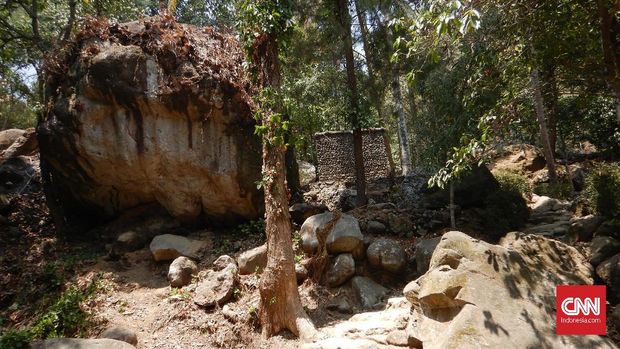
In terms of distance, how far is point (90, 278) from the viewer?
705 centimetres

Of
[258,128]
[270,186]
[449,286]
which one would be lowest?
[449,286]

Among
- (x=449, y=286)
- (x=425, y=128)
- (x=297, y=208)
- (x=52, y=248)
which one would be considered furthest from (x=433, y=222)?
(x=52, y=248)

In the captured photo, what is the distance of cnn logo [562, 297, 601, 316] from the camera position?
4.04 metres

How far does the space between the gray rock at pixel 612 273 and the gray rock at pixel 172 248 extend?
22.6 ft

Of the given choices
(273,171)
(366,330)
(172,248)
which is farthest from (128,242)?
(366,330)

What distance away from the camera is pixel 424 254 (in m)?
6.67

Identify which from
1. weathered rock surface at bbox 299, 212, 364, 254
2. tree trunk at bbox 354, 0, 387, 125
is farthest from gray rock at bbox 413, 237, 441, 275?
tree trunk at bbox 354, 0, 387, 125

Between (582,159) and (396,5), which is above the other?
(396,5)

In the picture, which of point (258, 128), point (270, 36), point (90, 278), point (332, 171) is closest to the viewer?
point (258, 128)

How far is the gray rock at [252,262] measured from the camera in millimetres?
7012

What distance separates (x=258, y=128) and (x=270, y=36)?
67.3 inches

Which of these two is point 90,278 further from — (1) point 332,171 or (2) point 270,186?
(1) point 332,171

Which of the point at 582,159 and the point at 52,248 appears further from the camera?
the point at 582,159

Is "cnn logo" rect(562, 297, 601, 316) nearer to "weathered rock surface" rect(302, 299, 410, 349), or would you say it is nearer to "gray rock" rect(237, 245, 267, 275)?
"weathered rock surface" rect(302, 299, 410, 349)
